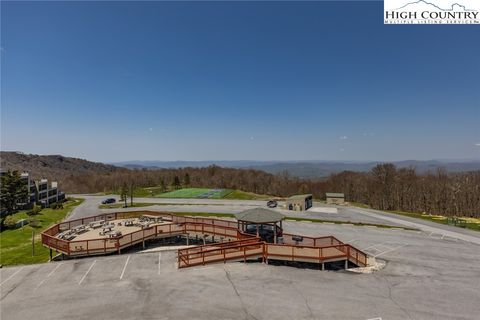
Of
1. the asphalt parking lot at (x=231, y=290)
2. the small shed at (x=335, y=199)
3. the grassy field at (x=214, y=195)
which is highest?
the asphalt parking lot at (x=231, y=290)

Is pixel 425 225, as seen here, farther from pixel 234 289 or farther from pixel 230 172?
pixel 230 172

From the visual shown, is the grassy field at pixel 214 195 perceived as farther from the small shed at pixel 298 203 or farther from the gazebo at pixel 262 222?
the gazebo at pixel 262 222

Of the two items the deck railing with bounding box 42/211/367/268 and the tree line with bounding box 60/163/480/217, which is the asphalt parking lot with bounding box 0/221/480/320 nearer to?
the deck railing with bounding box 42/211/367/268

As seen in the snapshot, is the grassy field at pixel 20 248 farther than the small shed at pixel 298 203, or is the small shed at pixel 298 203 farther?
the small shed at pixel 298 203

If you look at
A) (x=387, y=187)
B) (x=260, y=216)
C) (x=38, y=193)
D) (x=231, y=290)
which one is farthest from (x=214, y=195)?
(x=231, y=290)

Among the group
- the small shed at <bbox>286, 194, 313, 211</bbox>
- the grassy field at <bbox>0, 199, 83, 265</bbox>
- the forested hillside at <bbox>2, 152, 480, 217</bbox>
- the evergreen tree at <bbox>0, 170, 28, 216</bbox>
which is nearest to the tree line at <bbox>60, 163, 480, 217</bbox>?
the forested hillside at <bbox>2, 152, 480, 217</bbox>

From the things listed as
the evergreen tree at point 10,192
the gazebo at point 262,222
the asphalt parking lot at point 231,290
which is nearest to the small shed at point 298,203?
the gazebo at point 262,222
